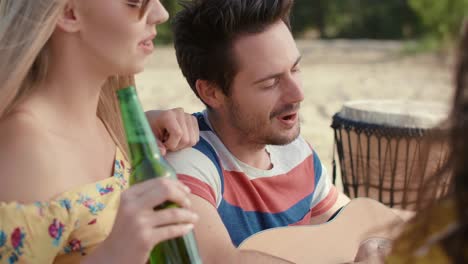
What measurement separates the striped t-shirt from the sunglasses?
47 centimetres

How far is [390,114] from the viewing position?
3236mm

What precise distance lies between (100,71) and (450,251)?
1.00 m

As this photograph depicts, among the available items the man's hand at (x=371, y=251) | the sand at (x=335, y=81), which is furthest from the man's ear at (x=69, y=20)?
the sand at (x=335, y=81)

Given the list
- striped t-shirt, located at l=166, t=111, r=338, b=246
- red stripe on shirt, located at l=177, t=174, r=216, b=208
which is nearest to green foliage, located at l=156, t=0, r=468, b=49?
striped t-shirt, located at l=166, t=111, r=338, b=246

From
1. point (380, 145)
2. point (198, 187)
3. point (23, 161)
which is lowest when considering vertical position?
point (380, 145)

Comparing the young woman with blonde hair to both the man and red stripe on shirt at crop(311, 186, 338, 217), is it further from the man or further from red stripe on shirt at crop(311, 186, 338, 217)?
red stripe on shirt at crop(311, 186, 338, 217)

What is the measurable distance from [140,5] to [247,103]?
0.67 m

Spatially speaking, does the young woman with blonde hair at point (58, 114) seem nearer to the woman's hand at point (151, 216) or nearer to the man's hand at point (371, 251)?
the woman's hand at point (151, 216)

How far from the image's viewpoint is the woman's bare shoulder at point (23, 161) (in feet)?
4.53

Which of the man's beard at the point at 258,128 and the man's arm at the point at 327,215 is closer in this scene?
the man's beard at the point at 258,128

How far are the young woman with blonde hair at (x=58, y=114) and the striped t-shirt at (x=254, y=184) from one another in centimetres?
32

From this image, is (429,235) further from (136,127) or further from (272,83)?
(272,83)

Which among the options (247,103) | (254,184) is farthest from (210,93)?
(254,184)

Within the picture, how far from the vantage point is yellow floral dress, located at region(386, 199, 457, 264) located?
725mm
